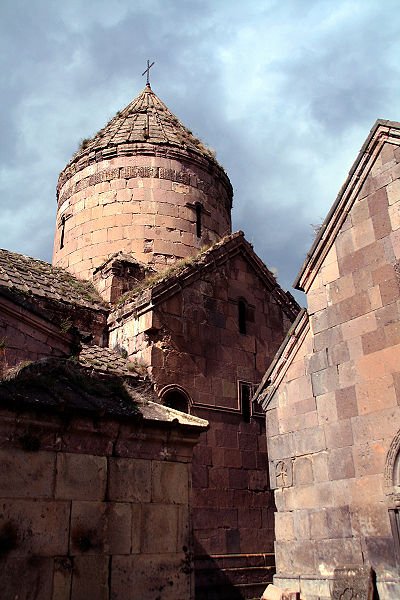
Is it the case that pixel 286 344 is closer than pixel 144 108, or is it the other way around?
pixel 286 344

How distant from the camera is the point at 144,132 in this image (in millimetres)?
13586

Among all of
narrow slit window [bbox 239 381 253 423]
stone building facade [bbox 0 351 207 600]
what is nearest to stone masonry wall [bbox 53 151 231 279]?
narrow slit window [bbox 239 381 253 423]

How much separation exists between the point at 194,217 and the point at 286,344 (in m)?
6.03

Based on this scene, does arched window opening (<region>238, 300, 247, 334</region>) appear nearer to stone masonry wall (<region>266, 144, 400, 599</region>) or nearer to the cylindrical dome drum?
the cylindrical dome drum

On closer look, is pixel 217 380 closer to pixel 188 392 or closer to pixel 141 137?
pixel 188 392

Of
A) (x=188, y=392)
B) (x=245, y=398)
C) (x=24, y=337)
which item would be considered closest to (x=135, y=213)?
(x=188, y=392)

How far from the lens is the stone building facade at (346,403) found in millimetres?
6266

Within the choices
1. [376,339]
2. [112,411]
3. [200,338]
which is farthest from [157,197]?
[112,411]

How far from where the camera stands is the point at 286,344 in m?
7.92

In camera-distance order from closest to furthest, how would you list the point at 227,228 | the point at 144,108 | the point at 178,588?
1. the point at 178,588
2. the point at 227,228
3. the point at 144,108

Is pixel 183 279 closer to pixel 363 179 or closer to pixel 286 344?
pixel 286 344

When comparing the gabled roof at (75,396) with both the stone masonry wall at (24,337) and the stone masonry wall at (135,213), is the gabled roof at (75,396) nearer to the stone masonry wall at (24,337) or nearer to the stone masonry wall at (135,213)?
the stone masonry wall at (24,337)

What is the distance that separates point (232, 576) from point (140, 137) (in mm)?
9577

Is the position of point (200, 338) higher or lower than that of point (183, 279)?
lower
